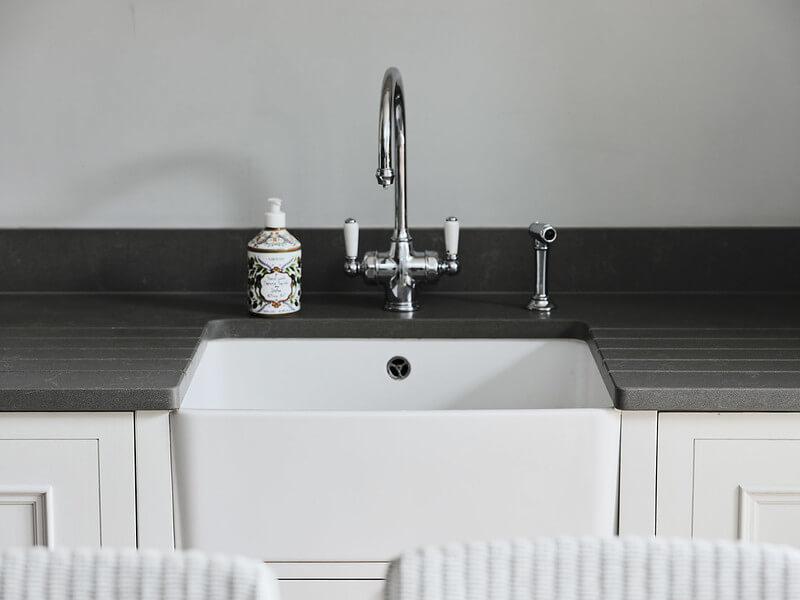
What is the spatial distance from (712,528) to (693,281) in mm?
670

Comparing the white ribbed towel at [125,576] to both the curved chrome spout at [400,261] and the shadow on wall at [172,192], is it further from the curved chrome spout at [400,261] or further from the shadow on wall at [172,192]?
the shadow on wall at [172,192]

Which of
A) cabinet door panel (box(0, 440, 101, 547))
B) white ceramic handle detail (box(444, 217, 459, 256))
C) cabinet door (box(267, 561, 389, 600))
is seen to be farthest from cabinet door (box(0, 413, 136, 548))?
white ceramic handle detail (box(444, 217, 459, 256))

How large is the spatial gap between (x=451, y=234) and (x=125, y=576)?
1.09 m

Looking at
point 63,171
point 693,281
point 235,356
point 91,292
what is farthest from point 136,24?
point 693,281

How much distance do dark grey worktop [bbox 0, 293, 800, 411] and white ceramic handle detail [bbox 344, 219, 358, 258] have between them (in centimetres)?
10

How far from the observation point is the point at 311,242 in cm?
199

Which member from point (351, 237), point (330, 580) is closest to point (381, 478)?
point (330, 580)

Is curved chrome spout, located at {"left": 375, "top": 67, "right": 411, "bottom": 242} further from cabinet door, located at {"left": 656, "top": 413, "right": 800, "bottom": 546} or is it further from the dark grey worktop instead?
cabinet door, located at {"left": 656, "top": 413, "right": 800, "bottom": 546}

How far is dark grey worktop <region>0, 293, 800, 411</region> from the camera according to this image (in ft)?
4.64

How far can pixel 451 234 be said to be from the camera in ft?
6.08

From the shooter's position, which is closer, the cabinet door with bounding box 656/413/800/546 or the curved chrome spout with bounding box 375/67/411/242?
the cabinet door with bounding box 656/413/800/546

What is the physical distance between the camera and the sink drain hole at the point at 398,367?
5.96 feet

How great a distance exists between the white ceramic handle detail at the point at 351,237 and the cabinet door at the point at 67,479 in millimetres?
552

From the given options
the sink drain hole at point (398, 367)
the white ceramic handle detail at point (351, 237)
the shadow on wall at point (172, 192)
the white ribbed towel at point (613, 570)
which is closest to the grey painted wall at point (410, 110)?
the shadow on wall at point (172, 192)
